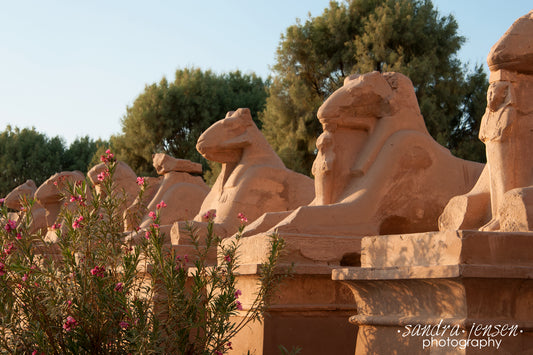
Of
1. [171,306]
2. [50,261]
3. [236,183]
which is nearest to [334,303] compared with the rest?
[171,306]

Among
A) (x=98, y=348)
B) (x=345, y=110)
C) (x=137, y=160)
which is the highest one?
(x=137, y=160)

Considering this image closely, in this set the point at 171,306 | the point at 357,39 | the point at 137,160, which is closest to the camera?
the point at 171,306

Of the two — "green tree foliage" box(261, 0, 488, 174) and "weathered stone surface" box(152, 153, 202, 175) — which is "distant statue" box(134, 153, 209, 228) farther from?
"green tree foliage" box(261, 0, 488, 174)

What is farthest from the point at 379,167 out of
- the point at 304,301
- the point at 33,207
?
the point at 33,207

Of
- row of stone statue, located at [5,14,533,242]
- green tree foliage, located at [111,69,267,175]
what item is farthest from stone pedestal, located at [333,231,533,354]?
green tree foliage, located at [111,69,267,175]

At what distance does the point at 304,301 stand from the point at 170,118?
56.0ft

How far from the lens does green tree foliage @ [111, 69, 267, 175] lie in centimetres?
2100

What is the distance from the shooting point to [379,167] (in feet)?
16.6

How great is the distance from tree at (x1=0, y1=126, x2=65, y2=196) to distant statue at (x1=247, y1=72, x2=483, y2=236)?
2057cm

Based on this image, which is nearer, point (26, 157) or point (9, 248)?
point (9, 248)

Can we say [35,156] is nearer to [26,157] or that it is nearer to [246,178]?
[26,157]

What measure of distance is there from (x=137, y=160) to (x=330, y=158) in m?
16.7

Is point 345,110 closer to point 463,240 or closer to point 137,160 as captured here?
point 463,240

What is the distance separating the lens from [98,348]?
3.51 m
